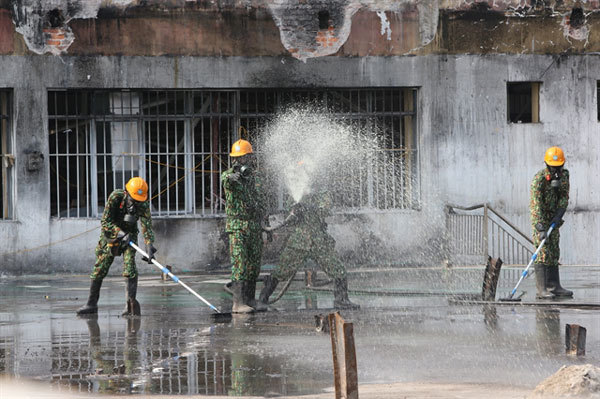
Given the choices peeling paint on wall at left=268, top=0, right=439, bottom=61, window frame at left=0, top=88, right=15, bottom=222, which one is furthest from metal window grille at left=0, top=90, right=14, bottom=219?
peeling paint on wall at left=268, top=0, right=439, bottom=61

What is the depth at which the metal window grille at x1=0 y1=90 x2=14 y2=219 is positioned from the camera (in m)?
17.1

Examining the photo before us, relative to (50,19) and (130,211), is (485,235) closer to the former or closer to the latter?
(130,211)

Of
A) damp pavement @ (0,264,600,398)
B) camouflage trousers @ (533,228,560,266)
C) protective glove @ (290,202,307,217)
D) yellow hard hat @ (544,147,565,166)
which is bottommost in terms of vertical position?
damp pavement @ (0,264,600,398)

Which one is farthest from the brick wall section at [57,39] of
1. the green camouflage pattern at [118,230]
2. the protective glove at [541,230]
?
the protective glove at [541,230]

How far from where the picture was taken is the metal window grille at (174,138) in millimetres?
17328

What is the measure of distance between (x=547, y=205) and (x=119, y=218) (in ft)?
16.8

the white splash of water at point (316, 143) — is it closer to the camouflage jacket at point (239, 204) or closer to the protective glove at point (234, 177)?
the camouflage jacket at point (239, 204)

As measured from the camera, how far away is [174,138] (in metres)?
17.6

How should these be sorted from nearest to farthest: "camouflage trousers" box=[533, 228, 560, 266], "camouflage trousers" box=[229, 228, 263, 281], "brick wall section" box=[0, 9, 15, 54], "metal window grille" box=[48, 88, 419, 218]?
1. "camouflage trousers" box=[229, 228, 263, 281]
2. "camouflage trousers" box=[533, 228, 560, 266]
3. "brick wall section" box=[0, 9, 15, 54]
4. "metal window grille" box=[48, 88, 419, 218]

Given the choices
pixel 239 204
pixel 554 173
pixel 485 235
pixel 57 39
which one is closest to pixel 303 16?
pixel 57 39

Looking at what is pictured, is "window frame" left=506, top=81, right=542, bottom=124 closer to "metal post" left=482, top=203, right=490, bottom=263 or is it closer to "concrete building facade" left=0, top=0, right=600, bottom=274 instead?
"concrete building facade" left=0, top=0, right=600, bottom=274

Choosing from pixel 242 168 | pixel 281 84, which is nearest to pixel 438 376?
pixel 242 168

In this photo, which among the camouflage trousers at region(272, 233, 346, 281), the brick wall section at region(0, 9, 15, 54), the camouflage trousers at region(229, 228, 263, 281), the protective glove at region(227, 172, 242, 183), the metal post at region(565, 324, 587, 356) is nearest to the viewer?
the metal post at region(565, 324, 587, 356)

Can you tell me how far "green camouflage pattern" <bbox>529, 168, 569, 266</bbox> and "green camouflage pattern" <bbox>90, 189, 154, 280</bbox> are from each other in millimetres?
4637
